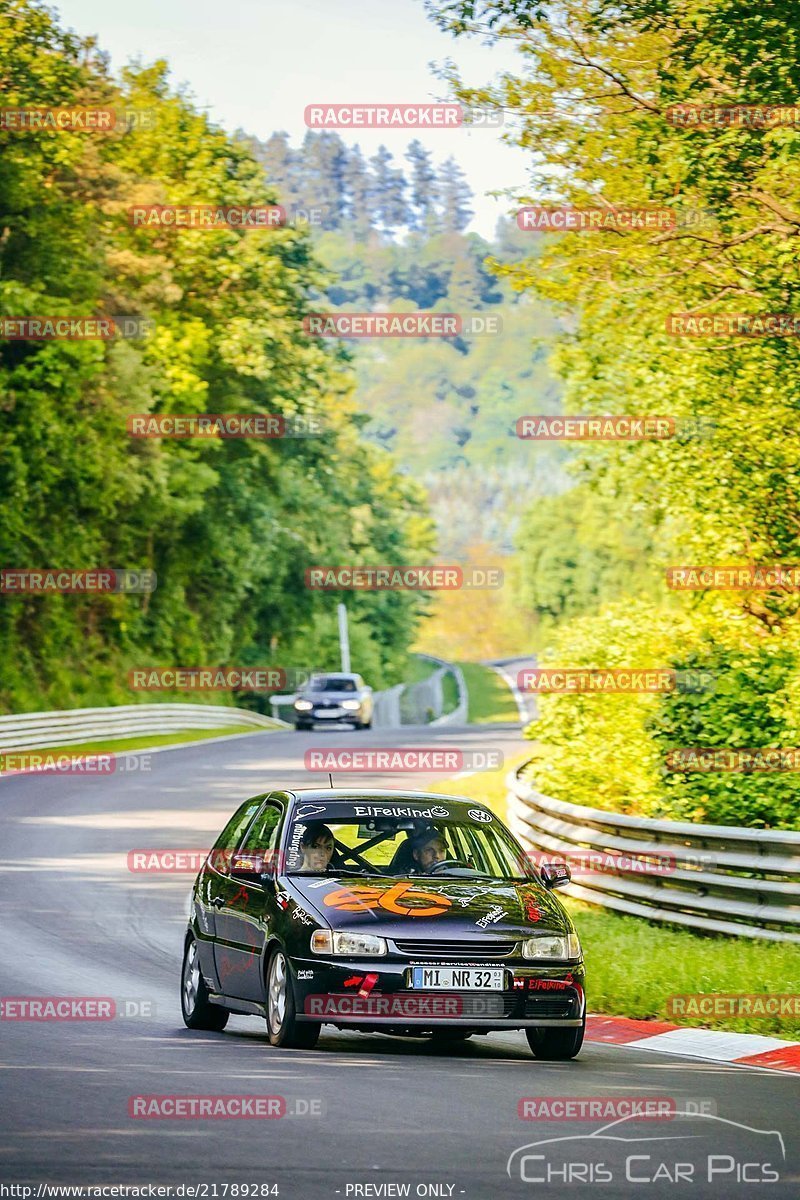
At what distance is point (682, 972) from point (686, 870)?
217 cm

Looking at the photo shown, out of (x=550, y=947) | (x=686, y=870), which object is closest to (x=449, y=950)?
(x=550, y=947)

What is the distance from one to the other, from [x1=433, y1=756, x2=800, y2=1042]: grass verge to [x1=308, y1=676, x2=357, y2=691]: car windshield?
1497 inches

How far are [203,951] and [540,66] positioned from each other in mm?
14213

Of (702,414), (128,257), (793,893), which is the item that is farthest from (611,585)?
(793,893)

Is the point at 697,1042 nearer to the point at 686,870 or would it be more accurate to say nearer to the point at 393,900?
the point at 393,900

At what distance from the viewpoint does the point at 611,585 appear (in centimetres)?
15412

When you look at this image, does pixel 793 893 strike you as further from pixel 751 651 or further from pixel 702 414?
pixel 702 414

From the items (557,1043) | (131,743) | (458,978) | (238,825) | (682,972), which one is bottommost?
(131,743)

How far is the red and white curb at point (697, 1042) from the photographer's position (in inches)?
421

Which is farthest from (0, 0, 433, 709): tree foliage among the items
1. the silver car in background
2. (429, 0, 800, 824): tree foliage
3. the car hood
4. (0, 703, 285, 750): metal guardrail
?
the car hood

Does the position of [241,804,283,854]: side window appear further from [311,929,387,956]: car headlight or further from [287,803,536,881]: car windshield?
[311,929,387,956]: car headlight

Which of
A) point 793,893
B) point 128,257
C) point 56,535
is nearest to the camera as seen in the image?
point 793,893

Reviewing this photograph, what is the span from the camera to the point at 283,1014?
1038cm

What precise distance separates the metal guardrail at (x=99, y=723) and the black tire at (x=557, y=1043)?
27.7 meters
